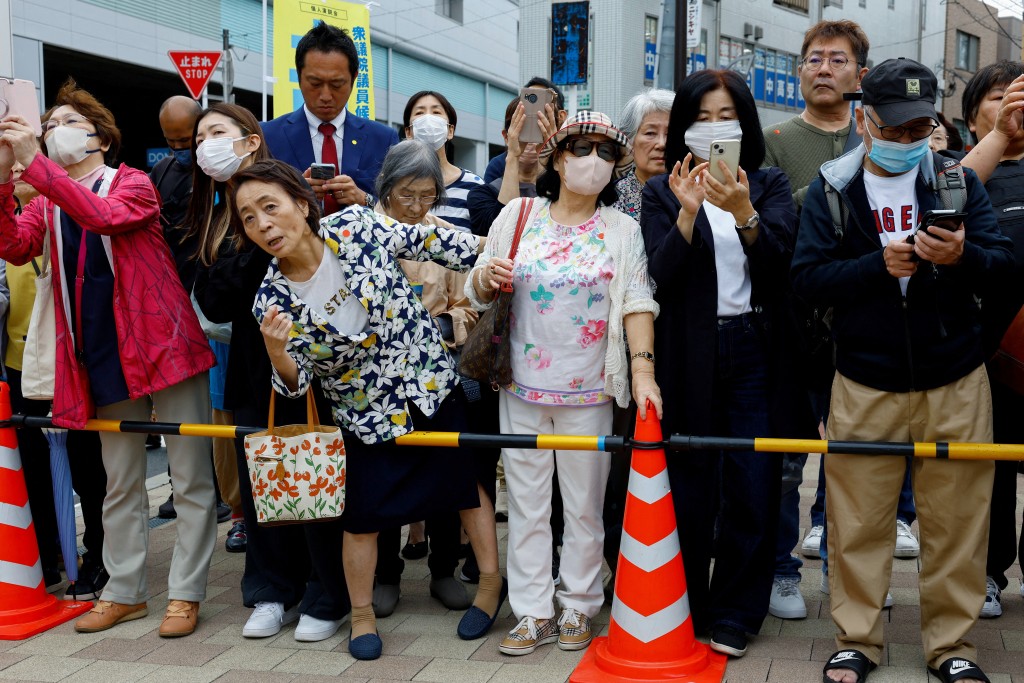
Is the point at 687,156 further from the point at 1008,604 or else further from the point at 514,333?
the point at 1008,604

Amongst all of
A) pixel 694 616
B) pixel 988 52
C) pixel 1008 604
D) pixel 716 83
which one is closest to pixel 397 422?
pixel 694 616

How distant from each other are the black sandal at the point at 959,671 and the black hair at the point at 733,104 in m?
1.89

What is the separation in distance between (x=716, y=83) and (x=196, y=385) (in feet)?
8.32

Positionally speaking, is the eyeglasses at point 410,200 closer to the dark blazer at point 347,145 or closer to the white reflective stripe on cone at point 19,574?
the dark blazer at point 347,145

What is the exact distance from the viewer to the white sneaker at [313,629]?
168 inches

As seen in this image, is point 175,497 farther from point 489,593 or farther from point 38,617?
point 489,593

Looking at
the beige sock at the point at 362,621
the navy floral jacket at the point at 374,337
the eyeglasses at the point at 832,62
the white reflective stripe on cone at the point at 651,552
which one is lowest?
the beige sock at the point at 362,621

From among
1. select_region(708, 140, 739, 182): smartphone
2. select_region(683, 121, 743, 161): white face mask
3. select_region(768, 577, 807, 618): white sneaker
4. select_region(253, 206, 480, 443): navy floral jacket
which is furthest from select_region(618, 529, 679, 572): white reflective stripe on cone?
select_region(683, 121, 743, 161): white face mask

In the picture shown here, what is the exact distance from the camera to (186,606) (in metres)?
4.48

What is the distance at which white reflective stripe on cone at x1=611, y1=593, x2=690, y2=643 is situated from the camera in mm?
3664

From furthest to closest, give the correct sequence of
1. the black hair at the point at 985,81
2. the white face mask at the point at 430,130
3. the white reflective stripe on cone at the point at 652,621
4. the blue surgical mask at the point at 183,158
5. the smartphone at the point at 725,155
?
1. the blue surgical mask at the point at 183,158
2. the white face mask at the point at 430,130
3. the black hair at the point at 985,81
4. the white reflective stripe on cone at the point at 652,621
5. the smartphone at the point at 725,155

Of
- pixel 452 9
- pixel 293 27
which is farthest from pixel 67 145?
pixel 452 9

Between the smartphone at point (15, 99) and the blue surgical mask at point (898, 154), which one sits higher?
the smartphone at point (15, 99)

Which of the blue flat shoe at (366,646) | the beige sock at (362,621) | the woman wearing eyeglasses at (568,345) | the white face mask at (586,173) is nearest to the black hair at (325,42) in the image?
the woman wearing eyeglasses at (568,345)
